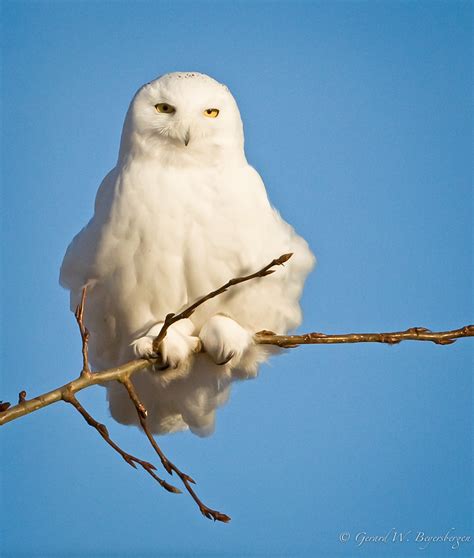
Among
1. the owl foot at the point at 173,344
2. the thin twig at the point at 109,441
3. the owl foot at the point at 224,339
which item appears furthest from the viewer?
the owl foot at the point at 224,339

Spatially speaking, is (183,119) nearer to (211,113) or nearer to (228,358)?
(211,113)

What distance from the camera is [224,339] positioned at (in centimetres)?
389

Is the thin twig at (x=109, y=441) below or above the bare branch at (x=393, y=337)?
below

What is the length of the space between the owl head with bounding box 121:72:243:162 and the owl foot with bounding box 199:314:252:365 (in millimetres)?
719

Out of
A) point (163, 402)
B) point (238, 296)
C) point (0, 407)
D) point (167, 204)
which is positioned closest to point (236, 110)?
point (167, 204)

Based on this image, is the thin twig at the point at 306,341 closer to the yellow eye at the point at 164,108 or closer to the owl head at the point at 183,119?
the owl head at the point at 183,119

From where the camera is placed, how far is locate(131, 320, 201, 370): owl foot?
3.79 m

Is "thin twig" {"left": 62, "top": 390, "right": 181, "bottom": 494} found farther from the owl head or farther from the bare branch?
the owl head

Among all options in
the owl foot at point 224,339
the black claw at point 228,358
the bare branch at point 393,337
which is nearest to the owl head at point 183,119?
the owl foot at point 224,339

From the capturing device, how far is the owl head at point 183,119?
392 cm

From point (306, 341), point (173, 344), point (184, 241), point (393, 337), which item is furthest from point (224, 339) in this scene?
point (393, 337)

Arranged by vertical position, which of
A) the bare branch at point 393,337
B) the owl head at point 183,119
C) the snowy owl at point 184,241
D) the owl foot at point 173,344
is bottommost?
the bare branch at point 393,337

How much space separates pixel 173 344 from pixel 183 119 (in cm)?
94

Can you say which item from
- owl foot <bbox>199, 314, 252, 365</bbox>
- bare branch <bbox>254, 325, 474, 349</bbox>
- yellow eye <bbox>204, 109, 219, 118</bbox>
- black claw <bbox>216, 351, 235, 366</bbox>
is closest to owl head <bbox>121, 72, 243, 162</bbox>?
yellow eye <bbox>204, 109, 219, 118</bbox>
